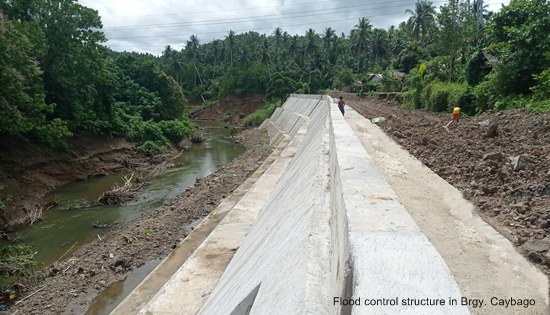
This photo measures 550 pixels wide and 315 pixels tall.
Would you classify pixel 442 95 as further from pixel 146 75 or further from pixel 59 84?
pixel 146 75

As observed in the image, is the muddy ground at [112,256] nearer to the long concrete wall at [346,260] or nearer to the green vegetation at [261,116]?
the long concrete wall at [346,260]

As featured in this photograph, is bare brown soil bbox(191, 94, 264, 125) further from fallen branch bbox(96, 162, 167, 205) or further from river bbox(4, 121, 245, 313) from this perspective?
fallen branch bbox(96, 162, 167, 205)

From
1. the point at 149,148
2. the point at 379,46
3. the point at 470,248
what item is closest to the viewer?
the point at 470,248

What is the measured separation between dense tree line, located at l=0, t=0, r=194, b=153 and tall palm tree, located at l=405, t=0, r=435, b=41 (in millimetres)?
36590

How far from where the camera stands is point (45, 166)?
18.0 m

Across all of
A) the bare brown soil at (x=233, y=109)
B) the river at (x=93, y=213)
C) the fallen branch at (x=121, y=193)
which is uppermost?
the bare brown soil at (x=233, y=109)

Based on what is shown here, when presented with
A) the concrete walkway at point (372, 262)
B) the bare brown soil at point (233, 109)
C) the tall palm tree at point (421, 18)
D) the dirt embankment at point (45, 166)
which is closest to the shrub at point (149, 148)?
the dirt embankment at point (45, 166)

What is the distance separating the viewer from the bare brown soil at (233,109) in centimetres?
5693

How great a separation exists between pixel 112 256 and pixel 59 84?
1448 centimetres

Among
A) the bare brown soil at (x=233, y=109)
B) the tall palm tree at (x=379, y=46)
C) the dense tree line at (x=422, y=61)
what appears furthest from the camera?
the tall palm tree at (x=379, y=46)

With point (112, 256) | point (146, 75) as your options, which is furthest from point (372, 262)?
point (146, 75)

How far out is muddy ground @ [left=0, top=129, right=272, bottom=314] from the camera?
25.9ft

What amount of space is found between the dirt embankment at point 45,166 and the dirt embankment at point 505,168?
13135 millimetres

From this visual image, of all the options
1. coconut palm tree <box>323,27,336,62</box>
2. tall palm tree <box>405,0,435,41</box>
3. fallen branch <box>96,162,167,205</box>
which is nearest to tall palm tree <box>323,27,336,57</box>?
coconut palm tree <box>323,27,336,62</box>
